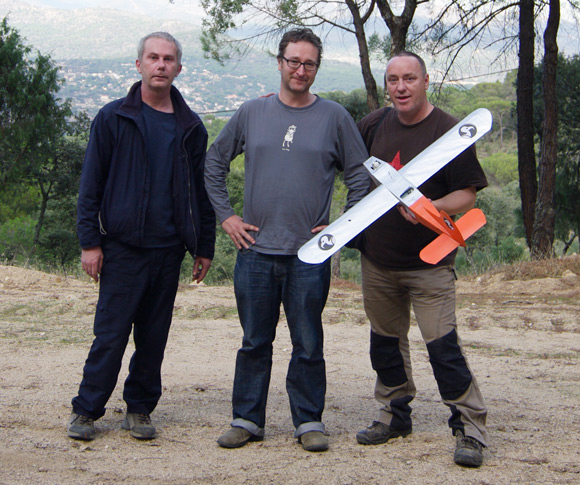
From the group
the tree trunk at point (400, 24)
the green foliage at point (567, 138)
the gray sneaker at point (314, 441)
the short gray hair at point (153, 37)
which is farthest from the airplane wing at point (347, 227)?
the green foliage at point (567, 138)

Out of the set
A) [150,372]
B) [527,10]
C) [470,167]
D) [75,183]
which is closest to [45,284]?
[150,372]

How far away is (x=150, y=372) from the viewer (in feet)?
13.4

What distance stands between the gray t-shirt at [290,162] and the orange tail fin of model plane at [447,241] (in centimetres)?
56

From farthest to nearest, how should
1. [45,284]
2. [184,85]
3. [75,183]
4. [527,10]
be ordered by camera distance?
[184,85] → [75,183] → [527,10] → [45,284]

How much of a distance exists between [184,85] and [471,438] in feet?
468

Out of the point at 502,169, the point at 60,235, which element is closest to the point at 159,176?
the point at 60,235

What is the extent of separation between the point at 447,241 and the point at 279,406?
1.91m

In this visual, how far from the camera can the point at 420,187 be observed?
3.72m

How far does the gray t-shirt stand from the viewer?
365 centimetres

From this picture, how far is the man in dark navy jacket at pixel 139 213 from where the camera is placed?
3.79 metres

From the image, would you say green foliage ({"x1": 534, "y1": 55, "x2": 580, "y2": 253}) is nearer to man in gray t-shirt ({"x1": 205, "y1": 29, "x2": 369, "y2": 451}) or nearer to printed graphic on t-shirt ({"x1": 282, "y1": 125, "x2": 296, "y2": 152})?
man in gray t-shirt ({"x1": 205, "y1": 29, "x2": 369, "y2": 451})

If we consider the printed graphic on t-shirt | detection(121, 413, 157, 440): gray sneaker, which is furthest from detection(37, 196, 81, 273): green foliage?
the printed graphic on t-shirt

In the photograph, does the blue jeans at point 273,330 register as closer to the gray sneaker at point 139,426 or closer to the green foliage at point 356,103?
the gray sneaker at point 139,426

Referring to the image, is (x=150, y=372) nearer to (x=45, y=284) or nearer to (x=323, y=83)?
(x=45, y=284)
